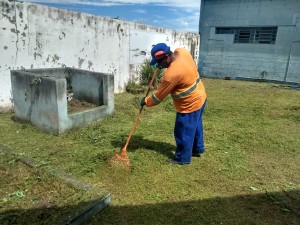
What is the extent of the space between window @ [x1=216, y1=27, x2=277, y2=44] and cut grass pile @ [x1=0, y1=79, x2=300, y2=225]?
8.56 meters

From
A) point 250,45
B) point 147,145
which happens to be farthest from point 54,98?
point 250,45

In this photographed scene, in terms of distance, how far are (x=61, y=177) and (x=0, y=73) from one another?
3.61 metres

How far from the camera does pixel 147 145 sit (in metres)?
4.27

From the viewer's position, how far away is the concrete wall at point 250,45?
481 inches

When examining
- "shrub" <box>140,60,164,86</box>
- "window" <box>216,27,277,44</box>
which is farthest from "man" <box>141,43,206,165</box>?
"window" <box>216,27,277,44</box>

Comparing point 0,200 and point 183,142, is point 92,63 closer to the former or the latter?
point 183,142

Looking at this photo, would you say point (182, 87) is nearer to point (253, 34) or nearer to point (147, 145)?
point (147, 145)

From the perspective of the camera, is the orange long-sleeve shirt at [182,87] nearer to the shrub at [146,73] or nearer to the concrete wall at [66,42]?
the concrete wall at [66,42]

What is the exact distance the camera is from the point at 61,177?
2932 mm

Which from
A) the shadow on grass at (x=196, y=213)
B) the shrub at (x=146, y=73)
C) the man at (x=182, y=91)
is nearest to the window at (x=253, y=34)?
the shrub at (x=146, y=73)

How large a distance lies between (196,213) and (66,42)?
5630 mm

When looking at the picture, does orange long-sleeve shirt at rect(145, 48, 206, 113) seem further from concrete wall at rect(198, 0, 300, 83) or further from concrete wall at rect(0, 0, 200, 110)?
concrete wall at rect(198, 0, 300, 83)

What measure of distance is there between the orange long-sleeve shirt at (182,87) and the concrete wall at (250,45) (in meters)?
11.3

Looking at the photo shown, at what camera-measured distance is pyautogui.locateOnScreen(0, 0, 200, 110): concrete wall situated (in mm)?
5359
